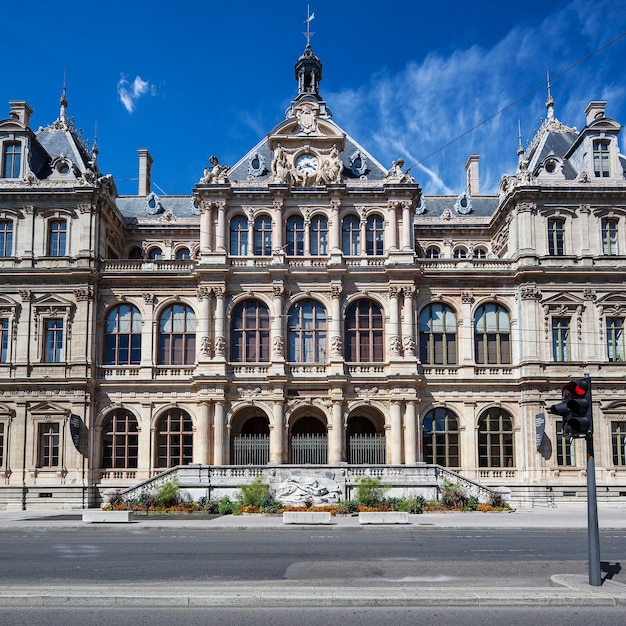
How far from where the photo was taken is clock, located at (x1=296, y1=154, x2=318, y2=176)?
44531 millimetres

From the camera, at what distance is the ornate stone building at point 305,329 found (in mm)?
41062

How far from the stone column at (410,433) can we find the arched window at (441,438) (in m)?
1.28

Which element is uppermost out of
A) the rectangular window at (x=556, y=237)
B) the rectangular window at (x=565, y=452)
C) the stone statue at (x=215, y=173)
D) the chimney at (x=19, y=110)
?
the chimney at (x=19, y=110)

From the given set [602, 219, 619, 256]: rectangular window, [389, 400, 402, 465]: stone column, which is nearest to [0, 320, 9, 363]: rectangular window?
[389, 400, 402, 465]: stone column

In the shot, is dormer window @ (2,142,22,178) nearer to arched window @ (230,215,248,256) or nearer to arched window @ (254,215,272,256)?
arched window @ (230,215,248,256)

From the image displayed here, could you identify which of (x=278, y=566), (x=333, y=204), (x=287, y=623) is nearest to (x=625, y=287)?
(x=333, y=204)

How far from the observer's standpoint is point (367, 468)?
35.5m

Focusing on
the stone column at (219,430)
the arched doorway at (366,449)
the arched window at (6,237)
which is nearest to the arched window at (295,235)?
the stone column at (219,430)

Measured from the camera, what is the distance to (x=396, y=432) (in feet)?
134

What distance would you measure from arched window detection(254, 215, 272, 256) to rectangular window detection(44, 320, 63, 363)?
11.4 meters

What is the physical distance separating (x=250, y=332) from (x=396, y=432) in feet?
31.0

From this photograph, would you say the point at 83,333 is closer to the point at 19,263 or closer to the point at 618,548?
the point at 19,263

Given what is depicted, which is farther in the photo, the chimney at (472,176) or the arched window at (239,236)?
the chimney at (472,176)

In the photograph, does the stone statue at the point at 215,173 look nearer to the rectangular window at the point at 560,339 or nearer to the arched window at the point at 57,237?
the arched window at the point at 57,237
